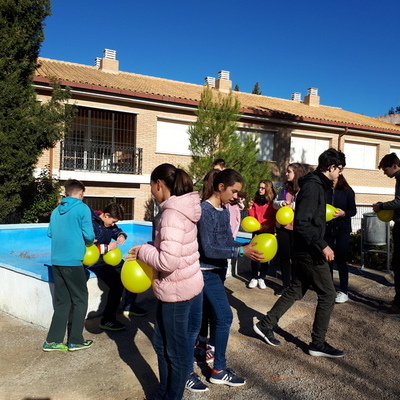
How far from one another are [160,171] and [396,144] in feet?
78.2

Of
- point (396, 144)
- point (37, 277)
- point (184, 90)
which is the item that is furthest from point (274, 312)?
point (396, 144)

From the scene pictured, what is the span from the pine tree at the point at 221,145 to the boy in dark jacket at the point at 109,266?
27.1ft

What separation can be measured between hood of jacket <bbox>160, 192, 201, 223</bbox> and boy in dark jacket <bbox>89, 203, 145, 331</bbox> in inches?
79.4

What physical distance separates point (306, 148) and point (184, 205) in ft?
62.5

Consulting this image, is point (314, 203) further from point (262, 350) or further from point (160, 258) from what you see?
point (160, 258)

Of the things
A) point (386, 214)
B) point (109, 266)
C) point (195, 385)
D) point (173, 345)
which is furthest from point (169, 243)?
point (386, 214)

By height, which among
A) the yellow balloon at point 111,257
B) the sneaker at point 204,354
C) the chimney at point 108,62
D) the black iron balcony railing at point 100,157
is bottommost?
the sneaker at point 204,354

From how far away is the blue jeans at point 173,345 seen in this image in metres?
2.76

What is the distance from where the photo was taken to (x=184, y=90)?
2058 cm

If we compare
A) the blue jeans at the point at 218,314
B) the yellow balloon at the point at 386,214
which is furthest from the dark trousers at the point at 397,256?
the blue jeans at the point at 218,314

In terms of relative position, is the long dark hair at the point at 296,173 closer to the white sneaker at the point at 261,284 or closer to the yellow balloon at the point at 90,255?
the white sneaker at the point at 261,284

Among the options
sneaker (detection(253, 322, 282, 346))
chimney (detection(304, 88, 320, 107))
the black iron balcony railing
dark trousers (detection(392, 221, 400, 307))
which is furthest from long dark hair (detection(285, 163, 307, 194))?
chimney (detection(304, 88, 320, 107))

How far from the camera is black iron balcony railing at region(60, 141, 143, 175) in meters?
15.6

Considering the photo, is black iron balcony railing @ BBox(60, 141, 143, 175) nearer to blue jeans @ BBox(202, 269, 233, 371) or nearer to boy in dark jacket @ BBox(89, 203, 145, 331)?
boy in dark jacket @ BBox(89, 203, 145, 331)
